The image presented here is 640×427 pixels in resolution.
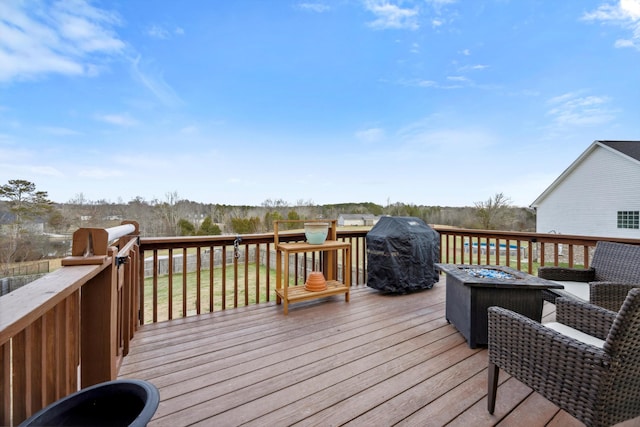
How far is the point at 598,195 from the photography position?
863cm

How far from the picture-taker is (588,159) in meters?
8.98

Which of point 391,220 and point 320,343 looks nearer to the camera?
point 320,343

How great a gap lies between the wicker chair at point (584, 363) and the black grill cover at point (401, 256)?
6.69 ft

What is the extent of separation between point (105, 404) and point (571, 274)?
12.1 ft

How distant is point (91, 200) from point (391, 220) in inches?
131

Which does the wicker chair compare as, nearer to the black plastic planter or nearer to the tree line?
the black plastic planter

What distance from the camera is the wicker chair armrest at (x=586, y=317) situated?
1423 millimetres

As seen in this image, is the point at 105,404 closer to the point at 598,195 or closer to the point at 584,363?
the point at 584,363

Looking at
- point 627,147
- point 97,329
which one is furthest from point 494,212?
point 97,329

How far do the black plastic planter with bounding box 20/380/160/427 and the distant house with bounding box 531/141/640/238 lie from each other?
11.7 metres

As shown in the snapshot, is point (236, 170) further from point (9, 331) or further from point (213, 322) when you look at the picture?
point (9, 331)

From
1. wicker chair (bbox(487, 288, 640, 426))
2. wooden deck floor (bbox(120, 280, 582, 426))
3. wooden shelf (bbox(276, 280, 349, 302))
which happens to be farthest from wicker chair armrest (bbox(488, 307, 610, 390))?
wooden shelf (bbox(276, 280, 349, 302))

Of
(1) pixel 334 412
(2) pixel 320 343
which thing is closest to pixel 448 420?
(1) pixel 334 412

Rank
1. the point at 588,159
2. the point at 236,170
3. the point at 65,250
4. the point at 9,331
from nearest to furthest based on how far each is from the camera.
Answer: the point at 9,331 < the point at 65,250 < the point at 236,170 < the point at 588,159
